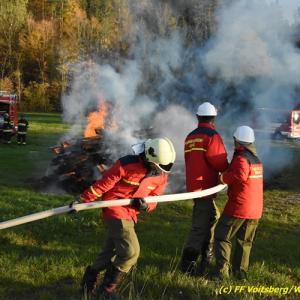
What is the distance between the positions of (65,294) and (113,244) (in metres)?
0.76

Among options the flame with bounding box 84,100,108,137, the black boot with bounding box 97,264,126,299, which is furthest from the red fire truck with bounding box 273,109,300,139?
the black boot with bounding box 97,264,126,299

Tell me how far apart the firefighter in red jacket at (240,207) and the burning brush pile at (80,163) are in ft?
22.2

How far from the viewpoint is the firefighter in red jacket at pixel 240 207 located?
5.36 meters

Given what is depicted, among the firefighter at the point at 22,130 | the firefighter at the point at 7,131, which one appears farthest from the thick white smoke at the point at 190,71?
the firefighter at the point at 7,131

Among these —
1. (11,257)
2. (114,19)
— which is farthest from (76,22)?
(11,257)

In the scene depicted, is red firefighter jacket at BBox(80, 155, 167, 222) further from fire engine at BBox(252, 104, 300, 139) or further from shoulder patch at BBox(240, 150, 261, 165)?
fire engine at BBox(252, 104, 300, 139)

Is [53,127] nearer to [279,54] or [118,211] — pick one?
[279,54]

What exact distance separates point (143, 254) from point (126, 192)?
5.72 feet

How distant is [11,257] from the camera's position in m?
6.04

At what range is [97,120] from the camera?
1616 cm

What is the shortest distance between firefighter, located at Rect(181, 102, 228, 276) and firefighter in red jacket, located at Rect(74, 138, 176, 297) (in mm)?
866

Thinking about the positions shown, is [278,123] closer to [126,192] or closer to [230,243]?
[230,243]

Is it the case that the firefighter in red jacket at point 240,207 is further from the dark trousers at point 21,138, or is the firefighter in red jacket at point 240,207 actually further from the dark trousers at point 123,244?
the dark trousers at point 21,138

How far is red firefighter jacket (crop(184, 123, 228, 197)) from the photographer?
5.58 m
